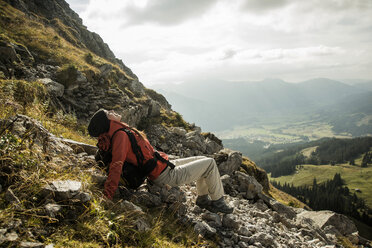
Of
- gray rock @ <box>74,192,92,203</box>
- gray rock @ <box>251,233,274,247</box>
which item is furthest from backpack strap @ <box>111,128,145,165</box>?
gray rock @ <box>251,233,274,247</box>

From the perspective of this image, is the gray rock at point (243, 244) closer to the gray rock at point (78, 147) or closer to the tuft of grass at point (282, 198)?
the gray rock at point (78, 147)

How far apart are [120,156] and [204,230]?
342 centimetres

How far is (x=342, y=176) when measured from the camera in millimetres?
172125

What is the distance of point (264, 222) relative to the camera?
8445 mm

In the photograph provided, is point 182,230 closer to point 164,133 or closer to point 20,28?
point 164,133

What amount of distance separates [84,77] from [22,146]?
14.1 metres

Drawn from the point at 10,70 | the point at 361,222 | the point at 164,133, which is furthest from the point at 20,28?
the point at 361,222

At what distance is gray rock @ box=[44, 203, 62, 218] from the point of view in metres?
3.52

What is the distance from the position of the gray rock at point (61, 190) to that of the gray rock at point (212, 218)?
4.30 meters

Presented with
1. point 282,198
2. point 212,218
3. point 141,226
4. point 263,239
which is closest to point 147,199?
point 141,226

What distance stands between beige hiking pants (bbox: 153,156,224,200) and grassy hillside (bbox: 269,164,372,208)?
187009mm

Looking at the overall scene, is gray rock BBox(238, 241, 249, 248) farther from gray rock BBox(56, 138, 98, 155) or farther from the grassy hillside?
the grassy hillside

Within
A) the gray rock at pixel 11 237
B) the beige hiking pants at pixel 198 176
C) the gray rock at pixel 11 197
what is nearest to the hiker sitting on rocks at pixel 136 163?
the beige hiking pants at pixel 198 176

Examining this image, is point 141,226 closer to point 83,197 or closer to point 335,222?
point 83,197
